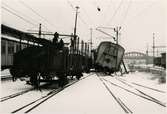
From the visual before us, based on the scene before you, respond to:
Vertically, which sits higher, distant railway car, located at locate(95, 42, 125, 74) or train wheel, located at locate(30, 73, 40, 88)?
distant railway car, located at locate(95, 42, 125, 74)

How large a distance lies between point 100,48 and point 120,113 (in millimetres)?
24511

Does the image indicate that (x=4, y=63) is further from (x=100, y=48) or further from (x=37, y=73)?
(x=37, y=73)

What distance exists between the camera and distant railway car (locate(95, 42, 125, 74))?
105 feet

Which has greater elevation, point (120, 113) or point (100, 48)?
point (100, 48)

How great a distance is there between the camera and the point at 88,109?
9.11 meters

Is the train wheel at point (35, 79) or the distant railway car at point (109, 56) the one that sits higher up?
the distant railway car at point (109, 56)

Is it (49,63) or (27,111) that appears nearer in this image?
(27,111)

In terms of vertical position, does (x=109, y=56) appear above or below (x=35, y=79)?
above

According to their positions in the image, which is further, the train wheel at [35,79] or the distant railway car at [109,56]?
the distant railway car at [109,56]

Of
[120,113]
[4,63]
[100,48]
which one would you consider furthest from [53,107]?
[100,48]

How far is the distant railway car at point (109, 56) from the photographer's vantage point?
3216 centimetres

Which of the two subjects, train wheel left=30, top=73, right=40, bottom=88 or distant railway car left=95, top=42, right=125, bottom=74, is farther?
distant railway car left=95, top=42, right=125, bottom=74

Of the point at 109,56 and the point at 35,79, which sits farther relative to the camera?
the point at 109,56

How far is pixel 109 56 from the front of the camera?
32.3 metres
